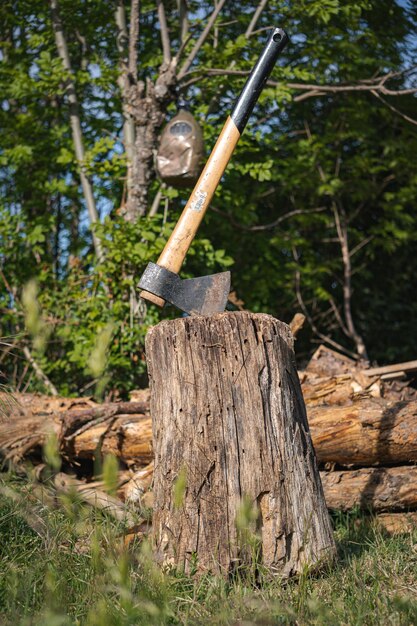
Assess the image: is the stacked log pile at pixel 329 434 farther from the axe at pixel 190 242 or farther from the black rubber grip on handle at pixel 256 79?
the black rubber grip on handle at pixel 256 79

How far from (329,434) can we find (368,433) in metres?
0.21

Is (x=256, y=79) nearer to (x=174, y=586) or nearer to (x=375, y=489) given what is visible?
(x=375, y=489)

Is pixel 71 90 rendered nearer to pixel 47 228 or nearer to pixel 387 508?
pixel 47 228

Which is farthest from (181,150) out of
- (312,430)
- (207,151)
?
(312,430)

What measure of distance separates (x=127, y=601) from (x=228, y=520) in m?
1.32

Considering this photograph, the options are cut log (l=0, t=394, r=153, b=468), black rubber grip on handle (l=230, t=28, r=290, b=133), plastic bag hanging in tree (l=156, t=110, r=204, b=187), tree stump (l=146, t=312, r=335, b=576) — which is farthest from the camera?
plastic bag hanging in tree (l=156, t=110, r=204, b=187)

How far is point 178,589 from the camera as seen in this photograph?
8.02 feet

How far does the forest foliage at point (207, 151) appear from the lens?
5980 millimetres

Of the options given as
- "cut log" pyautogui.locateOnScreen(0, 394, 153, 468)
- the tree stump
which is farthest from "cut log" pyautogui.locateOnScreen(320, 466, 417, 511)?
"cut log" pyautogui.locateOnScreen(0, 394, 153, 468)

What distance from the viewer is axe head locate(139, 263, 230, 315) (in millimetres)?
3133

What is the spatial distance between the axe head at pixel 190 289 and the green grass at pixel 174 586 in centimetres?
101

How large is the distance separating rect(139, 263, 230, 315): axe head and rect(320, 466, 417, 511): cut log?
1201mm

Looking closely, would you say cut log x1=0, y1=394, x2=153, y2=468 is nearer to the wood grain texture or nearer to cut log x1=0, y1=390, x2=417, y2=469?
cut log x1=0, y1=390, x2=417, y2=469

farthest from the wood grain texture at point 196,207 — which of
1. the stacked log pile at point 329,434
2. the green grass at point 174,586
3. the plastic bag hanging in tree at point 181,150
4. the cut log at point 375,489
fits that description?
the plastic bag hanging in tree at point 181,150
